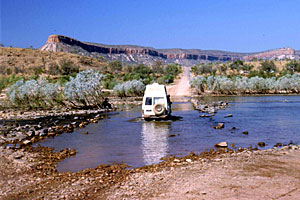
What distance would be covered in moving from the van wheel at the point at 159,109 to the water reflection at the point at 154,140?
32.4 inches

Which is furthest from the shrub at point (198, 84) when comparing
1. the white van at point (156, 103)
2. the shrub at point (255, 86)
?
the white van at point (156, 103)

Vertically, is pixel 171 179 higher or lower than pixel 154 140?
higher

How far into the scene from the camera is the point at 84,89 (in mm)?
35812

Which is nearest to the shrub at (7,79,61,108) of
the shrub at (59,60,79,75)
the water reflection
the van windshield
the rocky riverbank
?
the water reflection

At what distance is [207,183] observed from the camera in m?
8.91

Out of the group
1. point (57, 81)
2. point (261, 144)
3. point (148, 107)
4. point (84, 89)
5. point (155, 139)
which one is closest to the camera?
point (261, 144)

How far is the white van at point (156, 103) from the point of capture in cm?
2411

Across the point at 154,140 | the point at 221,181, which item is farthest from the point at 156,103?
the point at 221,181

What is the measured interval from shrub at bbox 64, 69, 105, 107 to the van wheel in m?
13.8

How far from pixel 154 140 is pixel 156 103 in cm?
692

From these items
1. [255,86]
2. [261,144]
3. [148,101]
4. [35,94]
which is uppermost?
[255,86]

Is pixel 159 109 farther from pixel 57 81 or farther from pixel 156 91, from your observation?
pixel 57 81

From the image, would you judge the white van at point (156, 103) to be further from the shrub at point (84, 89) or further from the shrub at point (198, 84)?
the shrub at point (198, 84)

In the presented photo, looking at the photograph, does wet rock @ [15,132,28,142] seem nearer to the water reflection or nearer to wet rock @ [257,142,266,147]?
the water reflection
